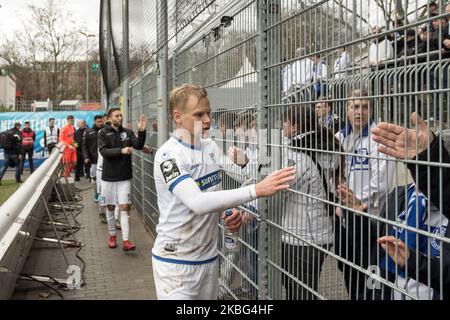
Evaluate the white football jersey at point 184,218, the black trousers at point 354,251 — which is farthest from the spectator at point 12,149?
the black trousers at point 354,251

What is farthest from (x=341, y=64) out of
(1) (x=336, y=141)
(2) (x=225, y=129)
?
(2) (x=225, y=129)

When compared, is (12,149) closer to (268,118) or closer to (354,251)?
(268,118)

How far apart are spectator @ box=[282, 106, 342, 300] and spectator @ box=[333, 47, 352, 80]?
256 mm

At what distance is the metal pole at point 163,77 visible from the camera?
566 centimetres

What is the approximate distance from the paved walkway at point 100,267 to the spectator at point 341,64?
3.66 metres

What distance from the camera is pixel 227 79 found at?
3533 millimetres

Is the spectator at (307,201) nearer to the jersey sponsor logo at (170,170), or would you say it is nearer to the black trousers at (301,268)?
the black trousers at (301,268)

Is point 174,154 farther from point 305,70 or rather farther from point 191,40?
point 191,40

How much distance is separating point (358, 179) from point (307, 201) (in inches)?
19.7

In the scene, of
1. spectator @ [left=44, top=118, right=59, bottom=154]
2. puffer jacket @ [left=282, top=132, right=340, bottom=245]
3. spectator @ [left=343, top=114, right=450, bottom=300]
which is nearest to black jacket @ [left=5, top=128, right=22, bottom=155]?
spectator @ [left=44, top=118, right=59, bottom=154]

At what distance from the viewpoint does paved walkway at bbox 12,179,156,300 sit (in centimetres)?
527

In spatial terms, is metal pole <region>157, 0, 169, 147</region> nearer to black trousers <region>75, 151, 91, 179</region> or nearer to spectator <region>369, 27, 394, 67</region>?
spectator <region>369, 27, 394, 67</region>
